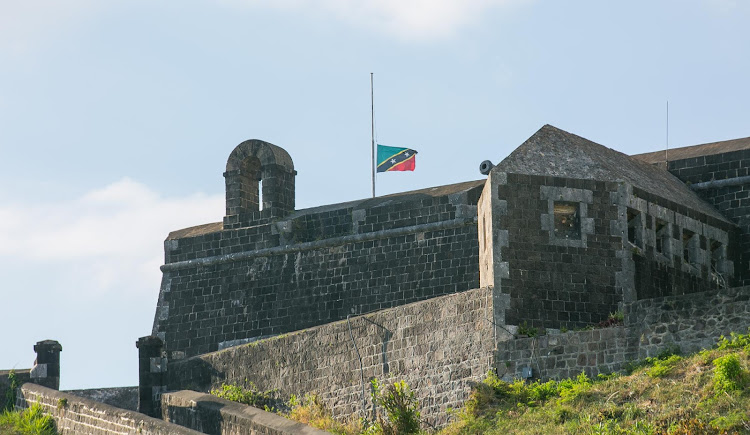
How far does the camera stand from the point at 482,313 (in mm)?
27625

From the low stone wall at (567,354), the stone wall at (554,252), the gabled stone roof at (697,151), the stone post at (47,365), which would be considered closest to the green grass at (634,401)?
the low stone wall at (567,354)

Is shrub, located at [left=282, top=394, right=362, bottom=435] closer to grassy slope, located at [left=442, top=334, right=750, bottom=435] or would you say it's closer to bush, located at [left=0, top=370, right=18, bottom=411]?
grassy slope, located at [left=442, top=334, right=750, bottom=435]

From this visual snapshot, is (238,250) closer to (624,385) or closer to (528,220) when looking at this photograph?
(528,220)

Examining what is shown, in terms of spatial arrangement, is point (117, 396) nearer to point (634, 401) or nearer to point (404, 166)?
point (404, 166)

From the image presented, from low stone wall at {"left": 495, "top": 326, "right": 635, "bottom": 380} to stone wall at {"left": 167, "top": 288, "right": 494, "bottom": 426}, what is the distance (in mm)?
385

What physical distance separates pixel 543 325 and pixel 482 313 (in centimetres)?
98

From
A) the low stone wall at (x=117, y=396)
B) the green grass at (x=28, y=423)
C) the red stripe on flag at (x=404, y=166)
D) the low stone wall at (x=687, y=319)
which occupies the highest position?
the red stripe on flag at (x=404, y=166)

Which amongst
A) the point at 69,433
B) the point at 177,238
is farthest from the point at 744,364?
the point at 177,238

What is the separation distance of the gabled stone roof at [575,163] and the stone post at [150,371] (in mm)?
9015

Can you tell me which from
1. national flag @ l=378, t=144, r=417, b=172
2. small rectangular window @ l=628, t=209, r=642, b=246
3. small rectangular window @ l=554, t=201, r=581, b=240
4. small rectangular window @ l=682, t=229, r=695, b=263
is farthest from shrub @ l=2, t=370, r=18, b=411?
small rectangular window @ l=682, t=229, r=695, b=263

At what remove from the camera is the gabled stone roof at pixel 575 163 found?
92.9ft

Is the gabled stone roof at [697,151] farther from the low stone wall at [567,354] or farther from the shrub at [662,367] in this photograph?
the shrub at [662,367]

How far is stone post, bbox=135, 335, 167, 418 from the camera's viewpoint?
33.2m

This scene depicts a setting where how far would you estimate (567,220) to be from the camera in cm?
2828
